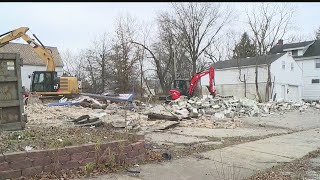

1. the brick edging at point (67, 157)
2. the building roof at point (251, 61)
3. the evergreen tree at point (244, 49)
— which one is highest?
the evergreen tree at point (244, 49)

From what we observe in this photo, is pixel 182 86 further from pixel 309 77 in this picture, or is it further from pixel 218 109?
pixel 309 77

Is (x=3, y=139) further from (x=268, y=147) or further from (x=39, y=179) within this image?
(x=268, y=147)

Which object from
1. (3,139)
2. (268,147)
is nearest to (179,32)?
(268,147)

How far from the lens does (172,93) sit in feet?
93.8

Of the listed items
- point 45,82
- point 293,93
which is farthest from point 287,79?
point 45,82

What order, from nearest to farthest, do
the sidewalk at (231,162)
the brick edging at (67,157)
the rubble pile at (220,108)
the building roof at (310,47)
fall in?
the brick edging at (67,157) → the sidewalk at (231,162) → the rubble pile at (220,108) → the building roof at (310,47)

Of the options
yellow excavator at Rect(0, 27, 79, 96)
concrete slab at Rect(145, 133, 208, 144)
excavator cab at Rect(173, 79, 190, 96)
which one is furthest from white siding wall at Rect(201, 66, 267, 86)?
concrete slab at Rect(145, 133, 208, 144)

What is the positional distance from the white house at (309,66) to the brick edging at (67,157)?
43899mm

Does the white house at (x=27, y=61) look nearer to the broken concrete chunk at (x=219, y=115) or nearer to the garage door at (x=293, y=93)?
the garage door at (x=293, y=93)

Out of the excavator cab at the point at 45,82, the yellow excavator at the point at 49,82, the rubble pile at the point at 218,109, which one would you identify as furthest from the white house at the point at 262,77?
the excavator cab at the point at 45,82

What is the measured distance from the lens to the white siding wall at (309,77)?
151 feet

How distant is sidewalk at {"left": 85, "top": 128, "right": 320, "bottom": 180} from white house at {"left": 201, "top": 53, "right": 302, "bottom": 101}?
105 feet

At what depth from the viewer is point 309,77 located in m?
46.8

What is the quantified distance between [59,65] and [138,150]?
53.6m
